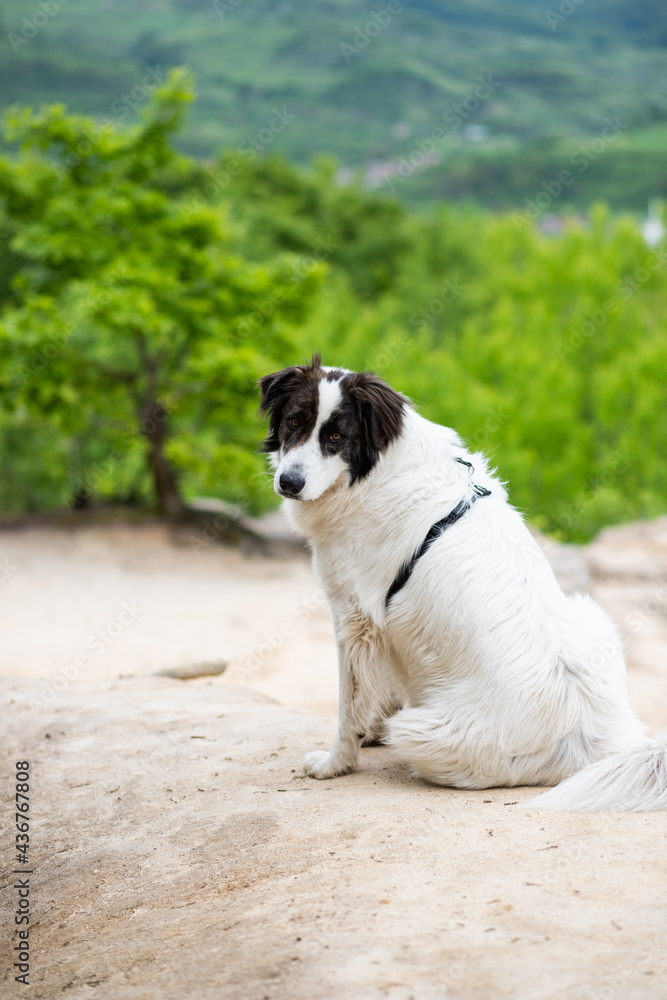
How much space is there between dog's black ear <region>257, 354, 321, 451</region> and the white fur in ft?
0.79

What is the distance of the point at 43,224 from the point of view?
39.5ft

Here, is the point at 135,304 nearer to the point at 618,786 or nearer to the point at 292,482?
the point at 292,482

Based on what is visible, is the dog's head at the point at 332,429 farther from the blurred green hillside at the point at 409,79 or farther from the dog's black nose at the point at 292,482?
the blurred green hillside at the point at 409,79

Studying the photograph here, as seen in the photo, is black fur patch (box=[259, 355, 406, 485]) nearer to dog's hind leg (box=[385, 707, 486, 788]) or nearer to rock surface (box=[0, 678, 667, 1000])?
dog's hind leg (box=[385, 707, 486, 788])

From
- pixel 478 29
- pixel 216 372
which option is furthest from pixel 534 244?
pixel 478 29

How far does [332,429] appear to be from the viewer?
3367mm

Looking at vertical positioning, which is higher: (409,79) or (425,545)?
(409,79)

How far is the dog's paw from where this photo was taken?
360cm

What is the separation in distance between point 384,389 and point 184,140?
71.2 meters

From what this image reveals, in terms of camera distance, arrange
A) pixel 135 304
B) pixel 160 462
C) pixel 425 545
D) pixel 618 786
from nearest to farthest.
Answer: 1. pixel 618 786
2. pixel 425 545
3. pixel 135 304
4. pixel 160 462

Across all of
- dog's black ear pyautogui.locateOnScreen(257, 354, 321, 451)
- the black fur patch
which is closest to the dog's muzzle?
the black fur patch

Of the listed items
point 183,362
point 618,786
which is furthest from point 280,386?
point 183,362

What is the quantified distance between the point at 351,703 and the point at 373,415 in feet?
4.07

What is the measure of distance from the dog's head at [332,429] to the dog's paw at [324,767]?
1.19m
